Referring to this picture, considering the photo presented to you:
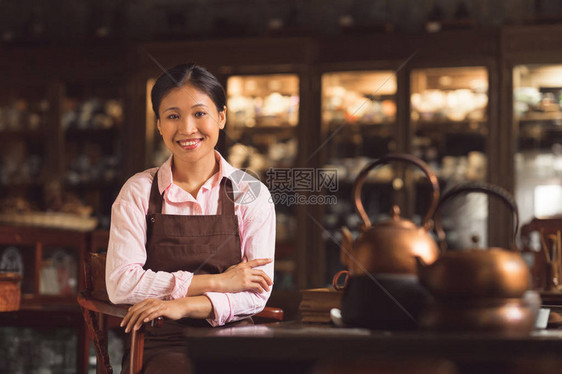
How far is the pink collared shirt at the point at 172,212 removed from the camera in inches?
70.8

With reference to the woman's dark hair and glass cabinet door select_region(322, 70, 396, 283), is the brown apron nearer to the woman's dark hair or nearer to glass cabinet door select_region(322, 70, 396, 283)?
the woman's dark hair

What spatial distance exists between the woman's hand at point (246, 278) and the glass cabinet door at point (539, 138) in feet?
11.5

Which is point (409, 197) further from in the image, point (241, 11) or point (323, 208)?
point (241, 11)

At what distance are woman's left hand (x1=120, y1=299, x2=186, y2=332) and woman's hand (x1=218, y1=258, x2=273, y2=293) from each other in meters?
0.17

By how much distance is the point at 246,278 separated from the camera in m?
1.81

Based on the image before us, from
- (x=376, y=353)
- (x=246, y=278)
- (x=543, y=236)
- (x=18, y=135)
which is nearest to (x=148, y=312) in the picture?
(x=246, y=278)

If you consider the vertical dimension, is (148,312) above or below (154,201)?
below

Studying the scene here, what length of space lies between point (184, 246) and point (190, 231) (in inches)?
1.8

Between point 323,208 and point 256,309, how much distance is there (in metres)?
3.39

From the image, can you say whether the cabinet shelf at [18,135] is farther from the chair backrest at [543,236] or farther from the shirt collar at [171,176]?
the shirt collar at [171,176]

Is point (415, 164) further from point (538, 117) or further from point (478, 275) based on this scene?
point (538, 117)

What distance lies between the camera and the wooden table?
96 cm

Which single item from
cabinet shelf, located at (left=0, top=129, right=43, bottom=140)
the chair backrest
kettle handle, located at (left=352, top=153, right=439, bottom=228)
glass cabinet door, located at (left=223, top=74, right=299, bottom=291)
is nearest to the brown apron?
kettle handle, located at (left=352, top=153, right=439, bottom=228)

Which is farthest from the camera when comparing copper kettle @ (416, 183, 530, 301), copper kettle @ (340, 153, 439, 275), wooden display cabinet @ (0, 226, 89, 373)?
wooden display cabinet @ (0, 226, 89, 373)
